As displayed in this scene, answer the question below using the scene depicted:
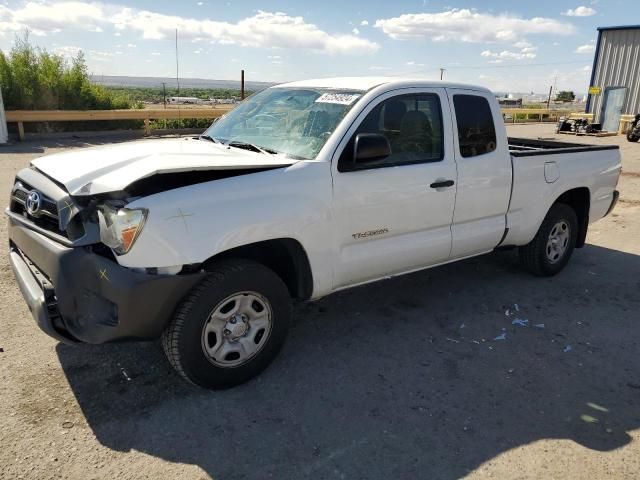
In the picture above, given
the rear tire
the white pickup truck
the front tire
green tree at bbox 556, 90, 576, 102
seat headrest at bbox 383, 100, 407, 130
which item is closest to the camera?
the white pickup truck

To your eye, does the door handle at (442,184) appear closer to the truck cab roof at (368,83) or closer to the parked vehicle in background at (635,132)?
the truck cab roof at (368,83)

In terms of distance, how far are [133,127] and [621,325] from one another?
17148 millimetres

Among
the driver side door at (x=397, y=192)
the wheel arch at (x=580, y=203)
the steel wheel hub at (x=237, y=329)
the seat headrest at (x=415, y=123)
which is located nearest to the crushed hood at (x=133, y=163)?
the driver side door at (x=397, y=192)

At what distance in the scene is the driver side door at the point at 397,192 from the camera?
369cm

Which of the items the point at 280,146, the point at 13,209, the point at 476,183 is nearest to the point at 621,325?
the point at 476,183

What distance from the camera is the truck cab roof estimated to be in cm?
405

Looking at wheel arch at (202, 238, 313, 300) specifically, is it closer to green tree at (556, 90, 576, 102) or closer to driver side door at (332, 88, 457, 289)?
driver side door at (332, 88, 457, 289)

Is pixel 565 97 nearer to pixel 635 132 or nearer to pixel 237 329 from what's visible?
pixel 635 132

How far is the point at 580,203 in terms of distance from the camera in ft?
19.1

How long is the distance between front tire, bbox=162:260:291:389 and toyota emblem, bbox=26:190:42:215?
3.75 ft

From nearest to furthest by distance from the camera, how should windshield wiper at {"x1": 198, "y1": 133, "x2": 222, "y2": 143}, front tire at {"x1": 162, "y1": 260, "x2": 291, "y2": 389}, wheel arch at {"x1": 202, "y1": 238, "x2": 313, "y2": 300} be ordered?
front tire at {"x1": 162, "y1": 260, "x2": 291, "y2": 389}, wheel arch at {"x1": 202, "y1": 238, "x2": 313, "y2": 300}, windshield wiper at {"x1": 198, "y1": 133, "x2": 222, "y2": 143}

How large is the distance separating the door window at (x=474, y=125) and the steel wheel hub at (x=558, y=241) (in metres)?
1.52

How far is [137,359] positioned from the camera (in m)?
3.71

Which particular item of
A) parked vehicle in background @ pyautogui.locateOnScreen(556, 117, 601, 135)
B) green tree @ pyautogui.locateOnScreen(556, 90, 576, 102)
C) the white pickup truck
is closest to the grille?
the white pickup truck
